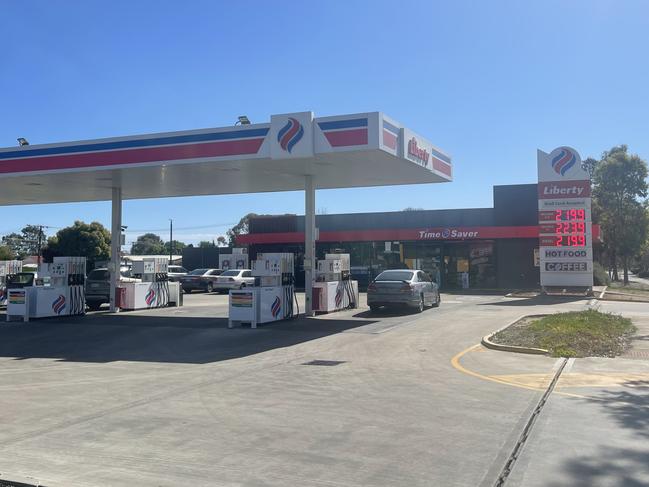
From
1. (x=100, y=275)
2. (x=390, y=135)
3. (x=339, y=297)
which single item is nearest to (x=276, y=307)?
(x=339, y=297)

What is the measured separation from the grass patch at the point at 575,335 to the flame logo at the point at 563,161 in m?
12.5

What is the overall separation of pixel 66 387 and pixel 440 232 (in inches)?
1160

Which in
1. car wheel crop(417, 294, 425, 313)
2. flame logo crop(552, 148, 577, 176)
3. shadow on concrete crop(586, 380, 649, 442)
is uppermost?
flame logo crop(552, 148, 577, 176)

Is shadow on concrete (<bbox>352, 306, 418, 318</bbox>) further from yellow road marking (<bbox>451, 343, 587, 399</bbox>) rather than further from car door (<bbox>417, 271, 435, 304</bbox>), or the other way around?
yellow road marking (<bbox>451, 343, 587, 399</bbox>)

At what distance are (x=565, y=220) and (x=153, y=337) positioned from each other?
64.6ft

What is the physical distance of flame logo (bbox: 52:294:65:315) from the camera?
1995cm

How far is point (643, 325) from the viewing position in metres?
16.2

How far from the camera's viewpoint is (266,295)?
17250 mm

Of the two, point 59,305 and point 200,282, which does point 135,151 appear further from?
point 200,282

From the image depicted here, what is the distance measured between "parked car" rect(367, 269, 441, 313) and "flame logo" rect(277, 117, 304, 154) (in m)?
5.92

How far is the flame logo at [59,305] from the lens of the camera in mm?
19953

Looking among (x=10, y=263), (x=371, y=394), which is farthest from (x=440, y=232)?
(x=371, y=394)

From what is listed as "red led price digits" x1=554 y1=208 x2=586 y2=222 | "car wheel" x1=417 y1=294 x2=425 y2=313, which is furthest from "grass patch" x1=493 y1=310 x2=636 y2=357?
"red led price digits" x1=554 y1=208 x2=586 y2=222

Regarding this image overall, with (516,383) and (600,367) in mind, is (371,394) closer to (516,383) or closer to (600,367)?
(516,383)
